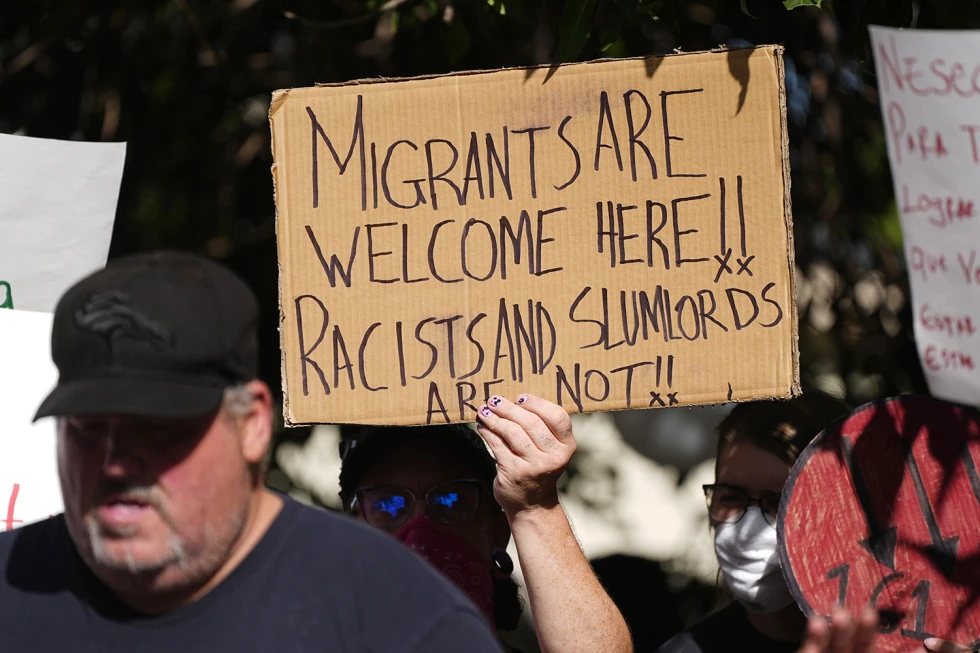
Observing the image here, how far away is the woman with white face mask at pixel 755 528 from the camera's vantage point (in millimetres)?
2312

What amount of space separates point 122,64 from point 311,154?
1788mm

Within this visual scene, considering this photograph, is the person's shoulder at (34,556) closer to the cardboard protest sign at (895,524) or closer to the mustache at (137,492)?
the mustache at (137,492)

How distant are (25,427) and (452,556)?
31.9 inches

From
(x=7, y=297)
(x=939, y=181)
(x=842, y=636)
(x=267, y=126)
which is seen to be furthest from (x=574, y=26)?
(x=267, y=126)

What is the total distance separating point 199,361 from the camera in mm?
1383

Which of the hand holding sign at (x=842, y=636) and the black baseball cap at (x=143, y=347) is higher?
the black baseball cap at (x=143, y=347)

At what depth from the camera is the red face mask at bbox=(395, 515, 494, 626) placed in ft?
7.55

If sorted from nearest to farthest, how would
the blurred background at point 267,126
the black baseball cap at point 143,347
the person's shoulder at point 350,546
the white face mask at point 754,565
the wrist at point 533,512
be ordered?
1. the black baseball cap at point 143,347
2. the person's shoulder at point 350,546
3. the wrist at point 533,512
4. the white face mask at point 754,565
5. the blurred background at point 267,126

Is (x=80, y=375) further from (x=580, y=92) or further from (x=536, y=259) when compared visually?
(x=580, y=92)

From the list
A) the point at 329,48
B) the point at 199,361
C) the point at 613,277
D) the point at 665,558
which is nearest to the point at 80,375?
the point at 199,361

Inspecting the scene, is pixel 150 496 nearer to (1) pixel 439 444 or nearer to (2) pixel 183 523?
(2) pixel 183 523

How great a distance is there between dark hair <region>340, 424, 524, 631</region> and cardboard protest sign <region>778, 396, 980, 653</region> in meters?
0.63

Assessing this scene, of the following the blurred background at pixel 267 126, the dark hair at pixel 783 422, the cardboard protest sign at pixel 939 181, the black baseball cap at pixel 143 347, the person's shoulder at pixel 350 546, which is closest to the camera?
the black baseball cap at pixel 143 347

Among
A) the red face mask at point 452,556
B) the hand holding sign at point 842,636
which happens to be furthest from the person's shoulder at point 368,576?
the red face mask at point 452,556
